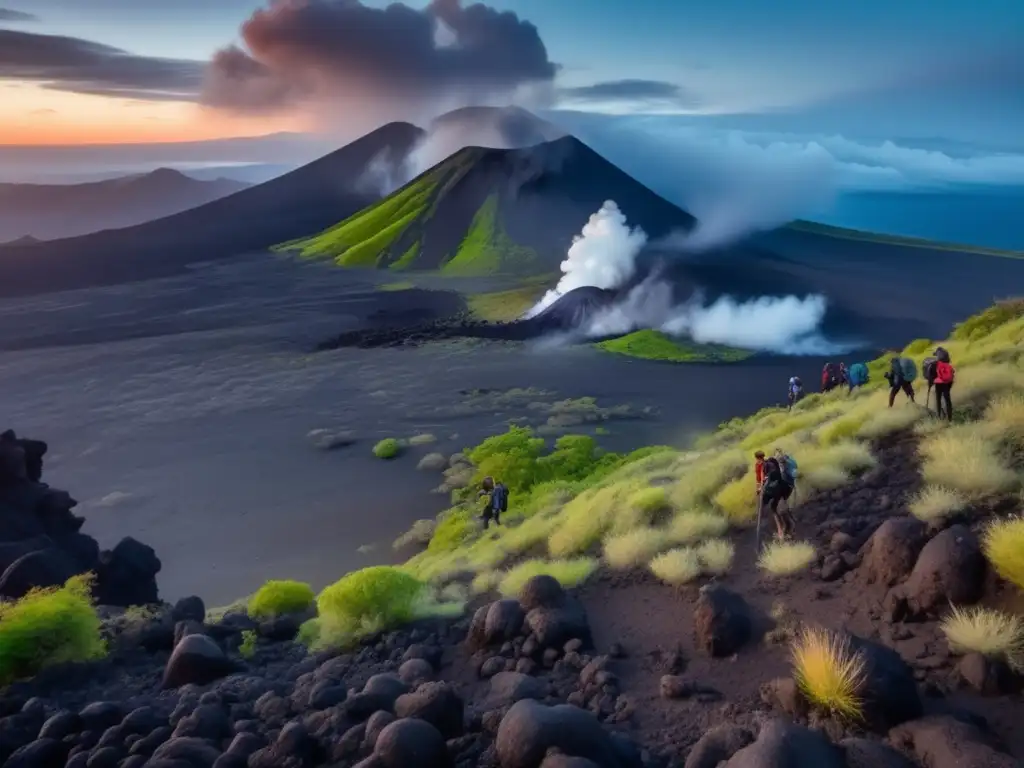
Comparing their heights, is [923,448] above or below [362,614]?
above

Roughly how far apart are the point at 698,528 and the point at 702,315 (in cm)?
5011

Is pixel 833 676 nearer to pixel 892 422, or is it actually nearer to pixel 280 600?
pixel 892 422

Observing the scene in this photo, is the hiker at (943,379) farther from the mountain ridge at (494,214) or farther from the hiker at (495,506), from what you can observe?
the mountain ridge at (494,214)

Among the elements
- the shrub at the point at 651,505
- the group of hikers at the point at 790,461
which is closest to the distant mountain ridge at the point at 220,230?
the shrub at the point at 651,505

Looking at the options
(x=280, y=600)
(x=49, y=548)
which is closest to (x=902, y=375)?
(x=280, y=600)

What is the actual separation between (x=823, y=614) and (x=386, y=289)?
88668 millimetres

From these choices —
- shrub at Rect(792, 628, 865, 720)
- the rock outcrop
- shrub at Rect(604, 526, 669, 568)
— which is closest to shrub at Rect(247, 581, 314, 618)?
the rock outcrop

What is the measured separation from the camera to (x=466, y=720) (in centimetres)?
775

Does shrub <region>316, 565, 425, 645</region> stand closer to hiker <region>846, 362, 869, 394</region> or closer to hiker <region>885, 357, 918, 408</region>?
hiker <region>885, 357, 918, 408</region>

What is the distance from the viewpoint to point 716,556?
10.3 meters

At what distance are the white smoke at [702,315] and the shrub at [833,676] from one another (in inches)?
1875

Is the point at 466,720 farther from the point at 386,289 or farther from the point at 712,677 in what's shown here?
the point at 386,289

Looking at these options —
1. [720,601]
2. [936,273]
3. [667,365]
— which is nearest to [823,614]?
[720,601]

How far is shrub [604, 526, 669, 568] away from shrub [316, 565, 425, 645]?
3111 millimetres
